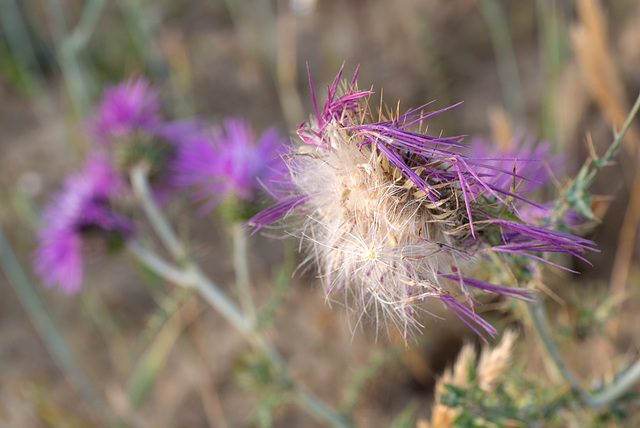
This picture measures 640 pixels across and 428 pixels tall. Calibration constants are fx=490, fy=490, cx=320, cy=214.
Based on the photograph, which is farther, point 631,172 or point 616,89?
point 631,172

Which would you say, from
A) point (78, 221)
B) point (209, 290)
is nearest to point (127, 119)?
point (78, 221)

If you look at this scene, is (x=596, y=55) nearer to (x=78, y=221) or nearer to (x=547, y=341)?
(x=547, y=341)

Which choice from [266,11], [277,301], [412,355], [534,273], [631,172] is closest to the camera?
[534,273]

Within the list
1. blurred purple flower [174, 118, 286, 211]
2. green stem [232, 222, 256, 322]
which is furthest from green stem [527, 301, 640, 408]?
blurred purple flower [174, 118, 286, 211]

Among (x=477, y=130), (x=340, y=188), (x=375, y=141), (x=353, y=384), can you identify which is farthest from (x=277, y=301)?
(x=477, y=130)

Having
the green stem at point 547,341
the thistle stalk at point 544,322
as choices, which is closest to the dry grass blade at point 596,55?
the thistle stalk at point 544,322

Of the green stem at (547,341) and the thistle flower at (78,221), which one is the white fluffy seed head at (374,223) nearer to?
the green stem at (547,341)

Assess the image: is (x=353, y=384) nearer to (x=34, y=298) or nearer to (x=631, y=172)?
(x=34, y=298)
